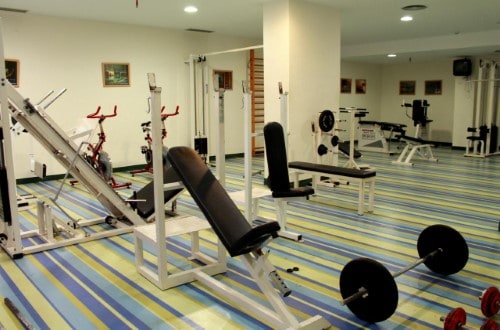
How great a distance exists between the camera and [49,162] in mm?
6613

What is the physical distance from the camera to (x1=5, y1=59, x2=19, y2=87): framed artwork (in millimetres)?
6098

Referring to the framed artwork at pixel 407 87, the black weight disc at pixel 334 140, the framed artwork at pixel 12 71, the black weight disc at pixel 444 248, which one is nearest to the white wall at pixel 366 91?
the framed artwork at pixel 407 87

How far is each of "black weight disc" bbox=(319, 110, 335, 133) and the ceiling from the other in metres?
1.51

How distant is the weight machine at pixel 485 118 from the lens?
8914 millimetres

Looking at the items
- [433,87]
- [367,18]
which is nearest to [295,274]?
[367,18]

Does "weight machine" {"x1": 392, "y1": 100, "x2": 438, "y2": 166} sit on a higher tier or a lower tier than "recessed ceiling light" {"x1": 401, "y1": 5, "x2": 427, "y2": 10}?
lower

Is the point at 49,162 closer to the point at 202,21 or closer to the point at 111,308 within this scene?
the point at 202,21

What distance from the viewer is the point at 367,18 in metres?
6.80

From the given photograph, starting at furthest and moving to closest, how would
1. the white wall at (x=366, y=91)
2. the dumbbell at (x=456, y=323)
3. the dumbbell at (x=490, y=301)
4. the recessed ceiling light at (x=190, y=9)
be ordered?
the white wall at (x=366, y=91) < the recessed ceiling light at (x=190, y=9) < the dumbbell at (x=490, y=301) < the dumbbell at (x=456, y=323)

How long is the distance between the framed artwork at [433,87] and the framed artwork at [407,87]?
42 centimetres

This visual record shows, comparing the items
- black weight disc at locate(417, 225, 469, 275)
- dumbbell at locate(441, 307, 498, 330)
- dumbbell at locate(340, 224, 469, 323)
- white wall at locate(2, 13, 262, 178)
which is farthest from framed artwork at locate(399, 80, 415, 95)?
dumbbell at locate(441, 307, 498, 330)

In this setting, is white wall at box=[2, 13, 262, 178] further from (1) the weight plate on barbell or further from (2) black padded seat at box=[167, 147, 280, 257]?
(1) the weight plate on barbell

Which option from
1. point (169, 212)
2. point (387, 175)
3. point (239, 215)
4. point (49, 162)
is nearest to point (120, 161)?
point (49, 162)

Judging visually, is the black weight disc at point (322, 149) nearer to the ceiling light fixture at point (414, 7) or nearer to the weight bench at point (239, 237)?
the ceiling light fixture at point (414, 7)
